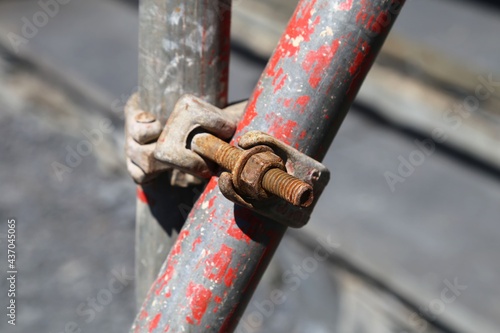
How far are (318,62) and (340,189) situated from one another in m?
3.05

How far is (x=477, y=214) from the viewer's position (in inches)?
147

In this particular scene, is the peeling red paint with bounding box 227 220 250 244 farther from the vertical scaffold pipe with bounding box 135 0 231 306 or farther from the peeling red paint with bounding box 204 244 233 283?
the vertical scaffold pipe with bounding box 135 0 231 306

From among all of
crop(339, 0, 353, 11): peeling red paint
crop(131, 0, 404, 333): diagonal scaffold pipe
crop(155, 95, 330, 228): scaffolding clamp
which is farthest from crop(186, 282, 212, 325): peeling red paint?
crop(339, 0, 353, 11): peeling red paint

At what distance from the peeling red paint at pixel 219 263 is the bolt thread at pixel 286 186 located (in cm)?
11

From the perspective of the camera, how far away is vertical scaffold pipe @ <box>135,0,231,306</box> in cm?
109

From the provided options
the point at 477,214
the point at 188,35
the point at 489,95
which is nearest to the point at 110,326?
the point at 477,214

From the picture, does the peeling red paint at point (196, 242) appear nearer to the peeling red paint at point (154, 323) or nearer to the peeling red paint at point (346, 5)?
the peeling red paint at point (154, 323)

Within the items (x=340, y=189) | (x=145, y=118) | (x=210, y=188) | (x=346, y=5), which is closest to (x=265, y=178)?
(x=210, y=188)

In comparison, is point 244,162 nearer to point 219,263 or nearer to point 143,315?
point 219,263

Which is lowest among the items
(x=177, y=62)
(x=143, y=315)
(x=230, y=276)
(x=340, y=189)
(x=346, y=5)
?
(x=340, y=189)

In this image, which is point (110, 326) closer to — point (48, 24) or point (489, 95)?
point (489, 95)

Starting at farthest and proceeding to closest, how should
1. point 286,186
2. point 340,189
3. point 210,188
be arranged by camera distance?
point 340,189 → point 210,188 → point 286,186

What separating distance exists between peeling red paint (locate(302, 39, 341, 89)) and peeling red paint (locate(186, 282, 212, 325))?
280 mm

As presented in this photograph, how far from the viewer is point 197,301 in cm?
97
